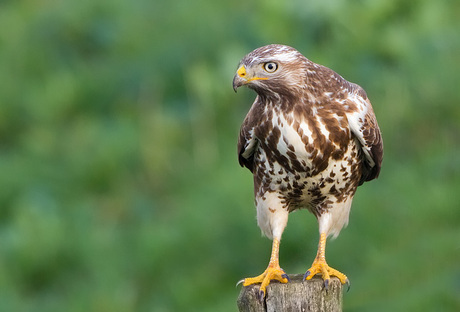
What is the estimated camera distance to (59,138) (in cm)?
1198

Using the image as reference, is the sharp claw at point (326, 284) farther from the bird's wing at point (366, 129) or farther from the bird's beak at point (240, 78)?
the bird's beak at point (240, 78)

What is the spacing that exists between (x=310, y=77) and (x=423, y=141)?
19.9ft

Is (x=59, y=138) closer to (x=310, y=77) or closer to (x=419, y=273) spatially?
(x=419, y=273)

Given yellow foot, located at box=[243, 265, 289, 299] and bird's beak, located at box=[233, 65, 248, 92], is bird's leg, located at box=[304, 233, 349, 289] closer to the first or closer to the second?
yellow foot, located at box=[243, 265, 289, 299]

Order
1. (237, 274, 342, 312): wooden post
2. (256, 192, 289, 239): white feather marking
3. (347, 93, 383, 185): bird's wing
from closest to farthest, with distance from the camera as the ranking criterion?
(237, 274, 342, 312): wooden post < (347, 93, 383, 185): bird's wing < (256, 192, 289, 239): white feather marking

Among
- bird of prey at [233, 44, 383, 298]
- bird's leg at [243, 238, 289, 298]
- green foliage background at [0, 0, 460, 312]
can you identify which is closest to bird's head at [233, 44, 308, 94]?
bird of prey at [233, 44, 383, 298]

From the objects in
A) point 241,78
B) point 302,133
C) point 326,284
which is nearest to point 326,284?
point 326,284

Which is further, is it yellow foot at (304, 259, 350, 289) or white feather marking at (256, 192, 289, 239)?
white feather marking at (256, 192, 289, 239)

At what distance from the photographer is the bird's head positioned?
16.5ft

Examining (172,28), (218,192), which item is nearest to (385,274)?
(218,192)

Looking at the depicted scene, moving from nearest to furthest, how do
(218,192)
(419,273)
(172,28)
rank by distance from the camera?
1. (419,273)
2. (218,192)
3. (172,28)

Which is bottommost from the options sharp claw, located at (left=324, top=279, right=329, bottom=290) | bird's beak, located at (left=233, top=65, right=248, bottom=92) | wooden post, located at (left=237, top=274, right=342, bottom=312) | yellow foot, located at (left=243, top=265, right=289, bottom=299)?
wooden post, located at (left=237, top=274, right=342, bottom=312)

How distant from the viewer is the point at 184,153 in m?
11.5

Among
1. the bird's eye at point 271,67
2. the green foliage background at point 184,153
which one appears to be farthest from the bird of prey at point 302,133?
the green foliage background at point 184,153
